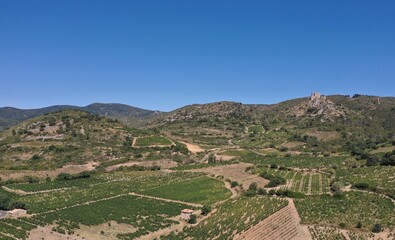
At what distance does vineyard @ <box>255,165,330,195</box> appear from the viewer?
305 ft

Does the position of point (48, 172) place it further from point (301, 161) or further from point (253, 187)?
point (301, 161)

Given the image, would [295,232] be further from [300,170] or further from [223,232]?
[300,170]

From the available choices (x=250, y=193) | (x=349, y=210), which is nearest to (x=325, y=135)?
(x=250, y=193)

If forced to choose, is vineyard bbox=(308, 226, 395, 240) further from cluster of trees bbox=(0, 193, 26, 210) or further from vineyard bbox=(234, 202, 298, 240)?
cluster of trees bbox=(0, 193, 26, 210)

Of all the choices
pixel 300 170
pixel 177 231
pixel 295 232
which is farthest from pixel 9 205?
pixel 300 170

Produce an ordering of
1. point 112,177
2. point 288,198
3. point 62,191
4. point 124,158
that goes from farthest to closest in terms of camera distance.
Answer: point 124,158 < point 112,177 < point 62,191 < point 288,198

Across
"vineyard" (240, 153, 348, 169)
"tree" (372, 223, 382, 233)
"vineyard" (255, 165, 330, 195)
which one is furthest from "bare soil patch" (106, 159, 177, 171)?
"tree" (372, 223, 382, 233)

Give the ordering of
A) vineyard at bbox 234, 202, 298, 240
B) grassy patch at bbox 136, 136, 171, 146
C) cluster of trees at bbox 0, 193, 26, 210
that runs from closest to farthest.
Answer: vineyard at bbox 234, 202, 298, 240 → cluster of trees at bbox 0, 193, 26, 210 → grassy patch at bbox 136, 136, 171, 146

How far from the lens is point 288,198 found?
3322 inches

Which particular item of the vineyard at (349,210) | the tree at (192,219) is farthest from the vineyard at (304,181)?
the tree at (192,219)

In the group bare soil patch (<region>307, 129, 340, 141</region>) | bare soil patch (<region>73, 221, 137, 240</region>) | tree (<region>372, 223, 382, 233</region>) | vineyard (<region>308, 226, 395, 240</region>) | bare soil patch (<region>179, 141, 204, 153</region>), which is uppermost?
bare soil patch (<region>307, 129, 340, 141</region>)

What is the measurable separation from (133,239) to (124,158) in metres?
79.6

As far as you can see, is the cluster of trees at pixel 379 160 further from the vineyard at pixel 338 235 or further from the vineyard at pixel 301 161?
the vineyard at pixel 338 235

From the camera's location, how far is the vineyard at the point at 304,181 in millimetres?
92900
